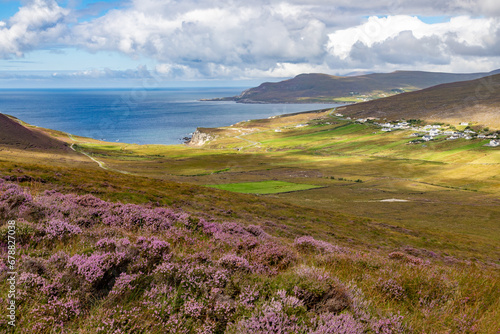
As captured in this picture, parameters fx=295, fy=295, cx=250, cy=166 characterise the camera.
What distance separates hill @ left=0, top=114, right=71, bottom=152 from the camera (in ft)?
317

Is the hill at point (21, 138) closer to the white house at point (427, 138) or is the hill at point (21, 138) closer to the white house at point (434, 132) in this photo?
the white house at point (427, 138)

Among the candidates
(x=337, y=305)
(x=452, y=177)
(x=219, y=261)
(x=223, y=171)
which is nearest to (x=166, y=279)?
(x=219, y=261)

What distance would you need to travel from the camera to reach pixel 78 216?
947 centimetres

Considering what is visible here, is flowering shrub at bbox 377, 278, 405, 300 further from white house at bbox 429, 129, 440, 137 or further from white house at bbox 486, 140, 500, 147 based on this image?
white house at bbox 429, 129, 440, 137

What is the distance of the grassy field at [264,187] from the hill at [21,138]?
7210 cm

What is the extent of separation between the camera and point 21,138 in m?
102

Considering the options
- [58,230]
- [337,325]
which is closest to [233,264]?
[337,325]

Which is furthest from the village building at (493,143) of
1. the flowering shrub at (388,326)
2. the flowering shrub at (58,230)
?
the flowering shrub at (58,230)

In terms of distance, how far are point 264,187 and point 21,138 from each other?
289 ft

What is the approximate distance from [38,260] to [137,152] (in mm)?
146727

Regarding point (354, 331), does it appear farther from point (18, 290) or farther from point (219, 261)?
point (18, 290)

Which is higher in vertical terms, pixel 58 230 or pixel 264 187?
pixel 58 230

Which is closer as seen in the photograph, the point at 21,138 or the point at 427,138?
Answer: the point at 21,138

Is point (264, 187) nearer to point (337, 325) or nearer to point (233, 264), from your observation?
point (233, 264)
